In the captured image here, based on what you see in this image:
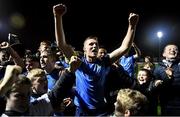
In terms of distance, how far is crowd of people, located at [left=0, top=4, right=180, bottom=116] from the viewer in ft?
11.4

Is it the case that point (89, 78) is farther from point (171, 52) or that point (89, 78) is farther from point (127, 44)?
point (171, 52)

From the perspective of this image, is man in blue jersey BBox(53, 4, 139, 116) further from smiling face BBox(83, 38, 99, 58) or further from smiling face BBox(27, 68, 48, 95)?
smiling face BBox(27, 68, 48, 95)

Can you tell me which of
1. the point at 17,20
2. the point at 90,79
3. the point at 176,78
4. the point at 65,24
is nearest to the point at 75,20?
the point at 65,24

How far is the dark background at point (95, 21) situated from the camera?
24.3m

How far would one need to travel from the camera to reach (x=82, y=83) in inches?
213

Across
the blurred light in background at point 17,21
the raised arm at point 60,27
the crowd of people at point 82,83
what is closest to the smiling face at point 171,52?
the crowd of people at point 82,83

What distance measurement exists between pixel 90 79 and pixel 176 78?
103 inches

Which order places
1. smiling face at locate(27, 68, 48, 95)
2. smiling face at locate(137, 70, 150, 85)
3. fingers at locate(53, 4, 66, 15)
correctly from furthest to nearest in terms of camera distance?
smiling face at locate(137, 70, 150, 85), fingers at locate(53, 4, 66, 15), smiling face at locate(27, 68, 48, 95)

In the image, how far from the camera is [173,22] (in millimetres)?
30828

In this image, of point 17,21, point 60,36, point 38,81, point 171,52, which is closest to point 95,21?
point 17,21

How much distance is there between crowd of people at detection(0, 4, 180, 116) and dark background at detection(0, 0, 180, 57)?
16.6m

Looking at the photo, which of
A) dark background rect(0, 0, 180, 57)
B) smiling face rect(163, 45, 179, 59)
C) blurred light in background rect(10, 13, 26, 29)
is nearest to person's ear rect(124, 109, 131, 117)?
smiling face rect(163, 45, 179, 59)

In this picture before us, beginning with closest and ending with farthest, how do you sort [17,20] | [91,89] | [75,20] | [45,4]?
[91,89] → [17,20] → [45,4] → [75,20]

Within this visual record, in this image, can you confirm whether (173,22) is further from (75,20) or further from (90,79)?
(90,79)
